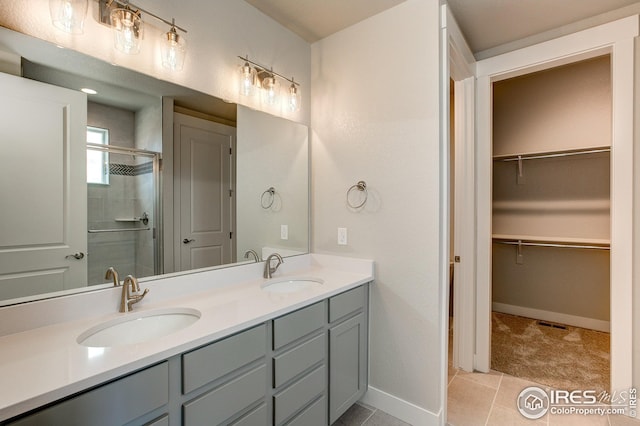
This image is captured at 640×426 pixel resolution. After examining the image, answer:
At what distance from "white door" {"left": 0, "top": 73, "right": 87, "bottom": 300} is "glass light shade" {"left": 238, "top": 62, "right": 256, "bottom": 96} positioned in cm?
85

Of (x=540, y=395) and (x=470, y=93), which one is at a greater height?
(x=470, y=93)

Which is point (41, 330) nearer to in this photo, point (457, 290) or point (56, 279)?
point (56, 279)

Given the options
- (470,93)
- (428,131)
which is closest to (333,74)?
(428,131)

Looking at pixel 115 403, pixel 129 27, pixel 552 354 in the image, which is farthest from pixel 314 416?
pixel 552 354

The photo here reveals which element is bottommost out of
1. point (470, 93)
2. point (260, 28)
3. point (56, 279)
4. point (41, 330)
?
point (41, 330)

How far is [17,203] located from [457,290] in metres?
2.64

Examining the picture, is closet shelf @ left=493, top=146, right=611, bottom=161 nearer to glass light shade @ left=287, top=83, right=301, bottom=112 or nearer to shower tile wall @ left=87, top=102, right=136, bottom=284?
glass light shade @ left=287, top=83, right=301, bottom=112

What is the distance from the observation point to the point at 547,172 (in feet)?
10.8

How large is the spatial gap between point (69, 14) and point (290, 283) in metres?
1.67

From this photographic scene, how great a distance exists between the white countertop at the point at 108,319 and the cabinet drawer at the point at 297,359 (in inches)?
8.1

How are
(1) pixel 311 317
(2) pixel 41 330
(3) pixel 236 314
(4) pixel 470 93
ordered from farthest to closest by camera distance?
(4) pixel 470 93 < (1) pixel 311 317 < (3) pixel 236 314 < (2) pixel 41 330

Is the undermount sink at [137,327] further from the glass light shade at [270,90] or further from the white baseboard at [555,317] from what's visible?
the white baseboard at [555,317]

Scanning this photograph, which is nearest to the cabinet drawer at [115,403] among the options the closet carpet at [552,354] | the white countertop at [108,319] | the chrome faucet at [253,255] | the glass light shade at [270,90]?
the white countertop at [108,319]

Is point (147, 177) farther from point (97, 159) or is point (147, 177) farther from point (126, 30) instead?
point (126, 30)
